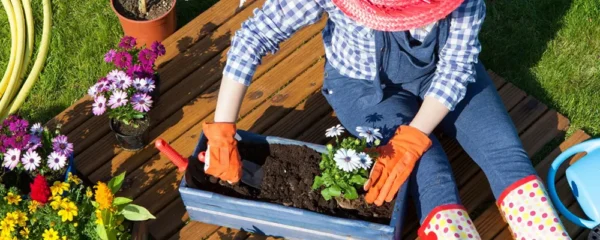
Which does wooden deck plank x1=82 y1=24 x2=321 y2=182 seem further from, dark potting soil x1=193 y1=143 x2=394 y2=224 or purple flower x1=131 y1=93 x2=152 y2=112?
dark potting soil x1=193 y1=143 x2=394 y2=224

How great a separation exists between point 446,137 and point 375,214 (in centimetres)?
65

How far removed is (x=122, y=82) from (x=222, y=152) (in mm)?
597

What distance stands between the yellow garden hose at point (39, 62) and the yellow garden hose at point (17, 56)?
0.04m

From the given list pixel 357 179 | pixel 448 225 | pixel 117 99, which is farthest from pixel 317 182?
pixel 117 99

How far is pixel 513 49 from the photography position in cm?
381

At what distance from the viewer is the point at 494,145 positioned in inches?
120

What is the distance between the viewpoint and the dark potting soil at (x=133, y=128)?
332 cm

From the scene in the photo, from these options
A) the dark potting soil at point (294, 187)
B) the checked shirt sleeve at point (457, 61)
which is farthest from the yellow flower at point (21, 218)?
the checked shirt sleeve at point (457, 61)

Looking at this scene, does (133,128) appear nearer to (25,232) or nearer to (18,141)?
(18,141)

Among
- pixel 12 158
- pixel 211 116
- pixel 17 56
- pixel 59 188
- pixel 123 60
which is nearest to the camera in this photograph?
pixel 59 188

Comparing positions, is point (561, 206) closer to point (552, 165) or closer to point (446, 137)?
point (552, 165)

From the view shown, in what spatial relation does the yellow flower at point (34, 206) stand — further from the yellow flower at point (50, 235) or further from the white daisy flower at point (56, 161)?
the white daisy flower at point (56, 161)

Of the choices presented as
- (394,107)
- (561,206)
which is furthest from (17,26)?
(561,206)

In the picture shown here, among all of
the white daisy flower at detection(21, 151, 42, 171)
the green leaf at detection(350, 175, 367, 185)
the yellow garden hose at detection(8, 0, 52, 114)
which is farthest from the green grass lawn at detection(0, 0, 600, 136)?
the green leaf at detection(350, 175, 367, 185)
